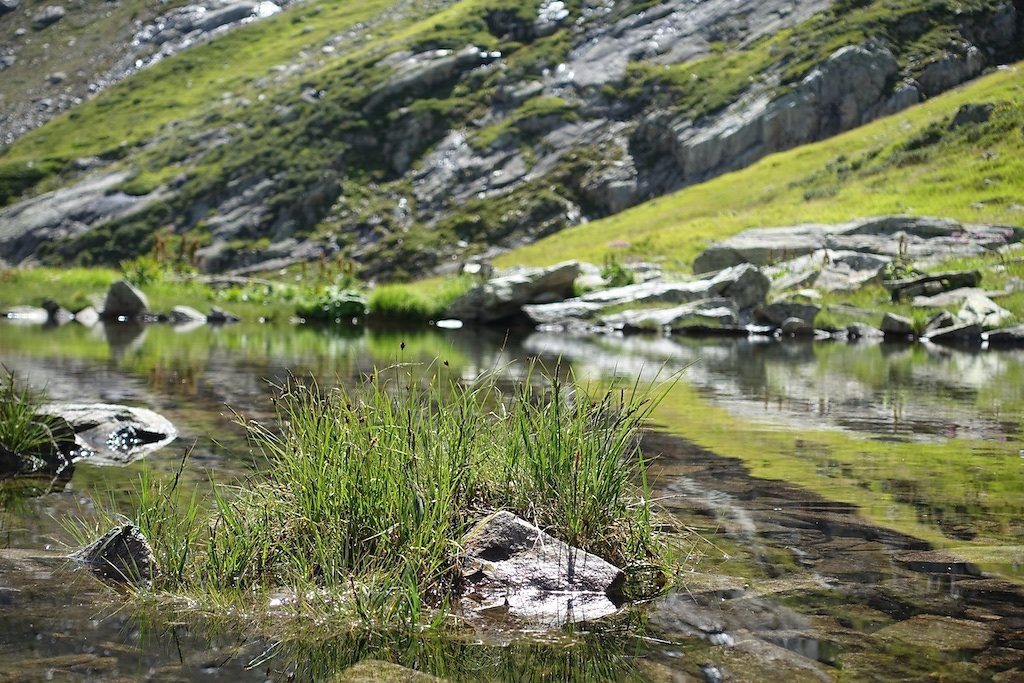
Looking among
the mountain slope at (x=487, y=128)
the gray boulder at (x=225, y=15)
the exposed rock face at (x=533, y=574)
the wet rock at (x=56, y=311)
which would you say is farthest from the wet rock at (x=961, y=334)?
the gray boulder at (x=225, y=15)

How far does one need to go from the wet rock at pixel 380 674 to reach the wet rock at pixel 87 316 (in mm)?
35566

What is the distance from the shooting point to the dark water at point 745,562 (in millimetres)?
5402

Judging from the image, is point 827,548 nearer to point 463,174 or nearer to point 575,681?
point 575,681

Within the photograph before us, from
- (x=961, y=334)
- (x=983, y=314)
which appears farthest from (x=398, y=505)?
(x=983, y=314)

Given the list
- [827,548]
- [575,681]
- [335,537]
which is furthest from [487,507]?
[827,548]

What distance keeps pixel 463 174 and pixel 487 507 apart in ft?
286

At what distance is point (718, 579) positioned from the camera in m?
6.90

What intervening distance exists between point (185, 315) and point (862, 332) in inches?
1018

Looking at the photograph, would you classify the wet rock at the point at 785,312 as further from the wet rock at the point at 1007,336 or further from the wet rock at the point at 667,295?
the wet rock at the point at 1007,336

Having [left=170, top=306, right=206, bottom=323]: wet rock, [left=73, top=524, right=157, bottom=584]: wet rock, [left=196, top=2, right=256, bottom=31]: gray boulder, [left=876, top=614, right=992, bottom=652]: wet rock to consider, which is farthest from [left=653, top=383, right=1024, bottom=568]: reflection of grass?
[left=196, top=2, right=256, bottom=31]: gray boulder

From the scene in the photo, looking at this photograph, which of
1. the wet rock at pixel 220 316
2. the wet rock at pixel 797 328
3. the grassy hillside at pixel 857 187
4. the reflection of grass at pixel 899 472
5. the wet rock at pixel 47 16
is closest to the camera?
the reflection of grass at pixel 899 472

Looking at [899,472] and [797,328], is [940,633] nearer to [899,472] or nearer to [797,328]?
[899,472]

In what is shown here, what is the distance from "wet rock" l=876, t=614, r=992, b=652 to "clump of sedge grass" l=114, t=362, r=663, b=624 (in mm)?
1623

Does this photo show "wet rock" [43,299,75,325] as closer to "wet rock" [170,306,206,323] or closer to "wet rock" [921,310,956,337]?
"wet rock" [170,306,206,323]
